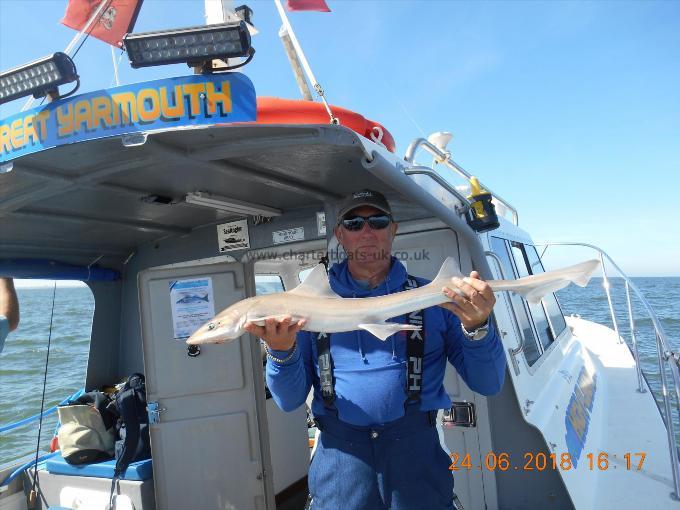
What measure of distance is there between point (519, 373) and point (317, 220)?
2389mm

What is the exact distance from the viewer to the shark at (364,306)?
234cm

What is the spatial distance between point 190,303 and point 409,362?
3.21 metres

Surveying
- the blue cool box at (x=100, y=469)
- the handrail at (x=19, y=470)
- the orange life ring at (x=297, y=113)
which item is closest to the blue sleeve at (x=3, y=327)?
the blue cool box at (x=100, y=469)

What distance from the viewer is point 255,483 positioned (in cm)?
486

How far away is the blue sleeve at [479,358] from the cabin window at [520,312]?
78.0 inches

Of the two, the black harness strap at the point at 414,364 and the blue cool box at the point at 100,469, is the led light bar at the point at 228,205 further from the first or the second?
the blue cool box at the point at 100,469

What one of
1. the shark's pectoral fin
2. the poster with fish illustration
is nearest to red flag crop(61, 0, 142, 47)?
the poster with fish illustration

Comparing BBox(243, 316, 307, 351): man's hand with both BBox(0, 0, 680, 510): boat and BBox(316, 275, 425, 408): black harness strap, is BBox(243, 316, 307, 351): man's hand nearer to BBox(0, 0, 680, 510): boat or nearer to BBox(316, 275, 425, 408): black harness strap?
BBox(316, 275, 425, 408): black harness strap

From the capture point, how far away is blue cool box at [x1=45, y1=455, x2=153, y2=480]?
477 centimetres

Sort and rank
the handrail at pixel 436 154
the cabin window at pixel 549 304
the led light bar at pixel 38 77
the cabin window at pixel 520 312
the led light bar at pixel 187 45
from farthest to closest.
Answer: the cabin window at pixel 549 304 → the cabin window at pixel 520 312 → the handrail at pixel 436 154 → the led light bar at pixel 38 77 → the led light bar at pixel 187 45

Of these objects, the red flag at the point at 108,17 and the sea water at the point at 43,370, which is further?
the sea water at the point at 43,370

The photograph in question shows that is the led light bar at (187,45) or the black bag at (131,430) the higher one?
the led light bar at (187,45)

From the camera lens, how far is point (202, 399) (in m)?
4.89

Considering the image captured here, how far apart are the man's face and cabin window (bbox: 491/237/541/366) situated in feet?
7.31
